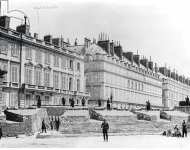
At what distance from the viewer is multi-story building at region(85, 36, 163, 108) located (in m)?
67.1

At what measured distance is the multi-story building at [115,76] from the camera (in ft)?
220

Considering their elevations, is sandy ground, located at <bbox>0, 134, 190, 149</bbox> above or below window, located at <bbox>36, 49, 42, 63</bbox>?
below

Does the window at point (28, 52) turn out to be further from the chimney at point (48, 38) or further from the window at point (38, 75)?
the chimney at point (48, 38)

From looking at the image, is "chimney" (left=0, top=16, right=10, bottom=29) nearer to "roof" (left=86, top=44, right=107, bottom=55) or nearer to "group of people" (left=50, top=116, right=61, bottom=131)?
"group of people" (left=50, top=116, right=61, bottom=131)

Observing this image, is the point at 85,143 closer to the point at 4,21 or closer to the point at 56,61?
the point at 4,21

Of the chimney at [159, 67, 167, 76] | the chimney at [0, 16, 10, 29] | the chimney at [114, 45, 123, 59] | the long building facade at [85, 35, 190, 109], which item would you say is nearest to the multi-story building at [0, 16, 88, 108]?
the chimney at [0, 16, 10, 29]

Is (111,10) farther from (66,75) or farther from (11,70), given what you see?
(66,75)

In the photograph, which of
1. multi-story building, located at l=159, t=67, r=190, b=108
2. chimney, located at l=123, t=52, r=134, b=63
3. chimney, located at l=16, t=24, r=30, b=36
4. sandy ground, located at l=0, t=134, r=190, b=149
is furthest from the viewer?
multi-story building, located at l=159, t=67, r=190, b=108

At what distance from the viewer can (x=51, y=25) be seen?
26484mm

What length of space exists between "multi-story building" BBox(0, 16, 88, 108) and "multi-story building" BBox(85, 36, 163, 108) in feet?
22.9

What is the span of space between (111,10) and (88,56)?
153 ft

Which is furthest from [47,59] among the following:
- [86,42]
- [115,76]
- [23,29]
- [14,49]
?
[115,76]

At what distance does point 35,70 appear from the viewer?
48.1 m

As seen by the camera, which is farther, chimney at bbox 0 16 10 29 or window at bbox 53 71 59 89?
window at bbox 53 71 59 89
